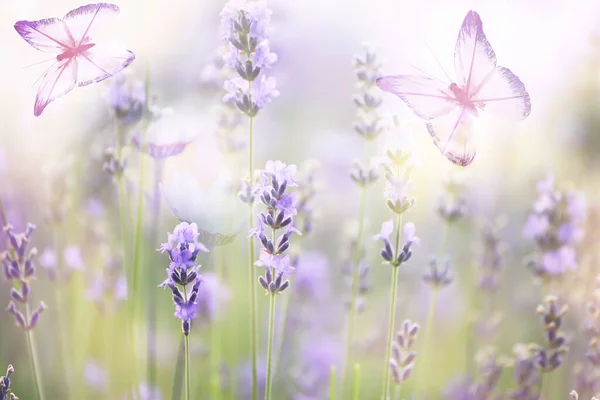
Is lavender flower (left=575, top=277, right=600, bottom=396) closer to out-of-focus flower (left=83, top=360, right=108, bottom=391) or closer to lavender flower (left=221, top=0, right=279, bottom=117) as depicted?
lavender flower (left=221, top=0, right=279, bottom=117)

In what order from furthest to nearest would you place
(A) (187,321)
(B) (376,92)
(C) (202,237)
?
1. (B) (376,92)
2. (C) (202,237)
3. (A) (187,321)

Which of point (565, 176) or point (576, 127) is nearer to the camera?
point (565, 176)

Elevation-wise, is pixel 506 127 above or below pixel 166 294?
above

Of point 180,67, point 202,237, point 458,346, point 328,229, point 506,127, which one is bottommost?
point 458,346

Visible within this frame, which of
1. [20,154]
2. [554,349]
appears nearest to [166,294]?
[20,154]

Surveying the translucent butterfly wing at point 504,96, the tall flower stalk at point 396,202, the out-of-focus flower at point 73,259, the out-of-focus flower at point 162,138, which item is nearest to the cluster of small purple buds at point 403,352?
the tall flower stalk at point 396,202

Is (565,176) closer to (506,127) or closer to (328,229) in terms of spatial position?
(506,127)
